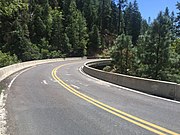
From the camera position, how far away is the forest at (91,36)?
4984 centimetres

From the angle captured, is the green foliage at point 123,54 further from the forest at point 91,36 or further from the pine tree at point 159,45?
the pine tree at point 159,45

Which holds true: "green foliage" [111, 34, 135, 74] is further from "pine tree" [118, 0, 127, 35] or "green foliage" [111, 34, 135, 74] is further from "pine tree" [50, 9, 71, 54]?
"pine tree" [118, 0, 127, 35]

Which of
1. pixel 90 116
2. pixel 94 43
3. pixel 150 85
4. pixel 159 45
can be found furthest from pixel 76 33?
pixel 90 116

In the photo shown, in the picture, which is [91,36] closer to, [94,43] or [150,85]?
[94,43]

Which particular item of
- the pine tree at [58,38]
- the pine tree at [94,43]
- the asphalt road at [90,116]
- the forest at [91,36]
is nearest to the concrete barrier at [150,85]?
the asphalt road at [90,116]

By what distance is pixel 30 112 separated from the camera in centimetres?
993

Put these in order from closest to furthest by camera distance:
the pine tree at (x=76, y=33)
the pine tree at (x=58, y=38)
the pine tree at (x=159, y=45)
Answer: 1. the pine tree at (x=159, y=45)
2. the pine tree at (x=58, y=38)
3. the pine tree at (x=76, y=33)

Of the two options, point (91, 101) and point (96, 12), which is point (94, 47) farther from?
point (91, 101)

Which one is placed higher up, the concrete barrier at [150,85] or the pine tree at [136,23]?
the pine tree at [136,23]

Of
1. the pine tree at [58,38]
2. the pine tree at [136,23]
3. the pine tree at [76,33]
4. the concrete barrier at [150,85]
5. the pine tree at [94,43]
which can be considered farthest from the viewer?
the pine tree at [136,23]

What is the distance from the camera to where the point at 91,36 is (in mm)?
→ 114438

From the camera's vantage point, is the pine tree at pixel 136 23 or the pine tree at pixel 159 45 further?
the pine tree at pixel 136 23

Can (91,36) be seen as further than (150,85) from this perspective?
Yes

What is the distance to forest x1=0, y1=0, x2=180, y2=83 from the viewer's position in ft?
164
